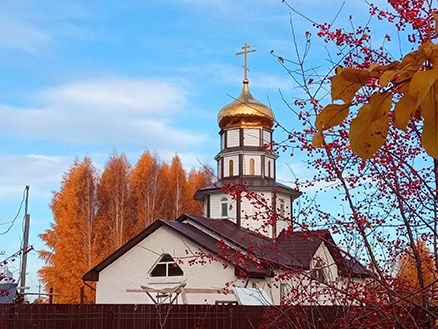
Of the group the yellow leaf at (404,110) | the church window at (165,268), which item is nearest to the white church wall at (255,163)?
the church window at (165,268)

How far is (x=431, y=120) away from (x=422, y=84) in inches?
2.4

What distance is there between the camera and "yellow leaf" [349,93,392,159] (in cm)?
86

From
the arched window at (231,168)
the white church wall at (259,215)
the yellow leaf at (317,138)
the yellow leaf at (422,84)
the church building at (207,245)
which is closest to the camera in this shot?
the yellow leaf at (422,84)

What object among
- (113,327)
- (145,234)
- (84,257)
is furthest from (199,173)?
(113,327)

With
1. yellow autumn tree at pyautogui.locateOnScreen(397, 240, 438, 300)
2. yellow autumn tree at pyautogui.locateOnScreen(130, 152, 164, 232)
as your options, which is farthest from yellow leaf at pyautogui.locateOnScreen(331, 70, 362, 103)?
yellow autumn tree at pyautogui.locateOnScreen(130, 152, 164, 232)

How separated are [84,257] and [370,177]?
2953 cm

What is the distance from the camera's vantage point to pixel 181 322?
10.9m

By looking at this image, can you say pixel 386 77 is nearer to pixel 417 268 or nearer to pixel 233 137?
A: pixel 417 268

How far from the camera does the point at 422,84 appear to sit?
730 mm

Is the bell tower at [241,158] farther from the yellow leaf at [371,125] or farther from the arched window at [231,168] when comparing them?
the yellow leaf at [371,125]

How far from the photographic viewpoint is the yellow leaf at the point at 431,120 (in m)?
0.76

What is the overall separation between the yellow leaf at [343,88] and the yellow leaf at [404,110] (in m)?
0.08

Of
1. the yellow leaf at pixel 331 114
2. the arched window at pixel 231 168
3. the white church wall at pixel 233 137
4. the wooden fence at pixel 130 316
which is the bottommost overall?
the wooden fence at pixel 130 316

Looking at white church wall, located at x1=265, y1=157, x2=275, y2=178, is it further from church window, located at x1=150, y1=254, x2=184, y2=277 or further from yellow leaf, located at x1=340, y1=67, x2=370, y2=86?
yellow leaf, located at x1=340, y1=67, x2=370, y2=86
